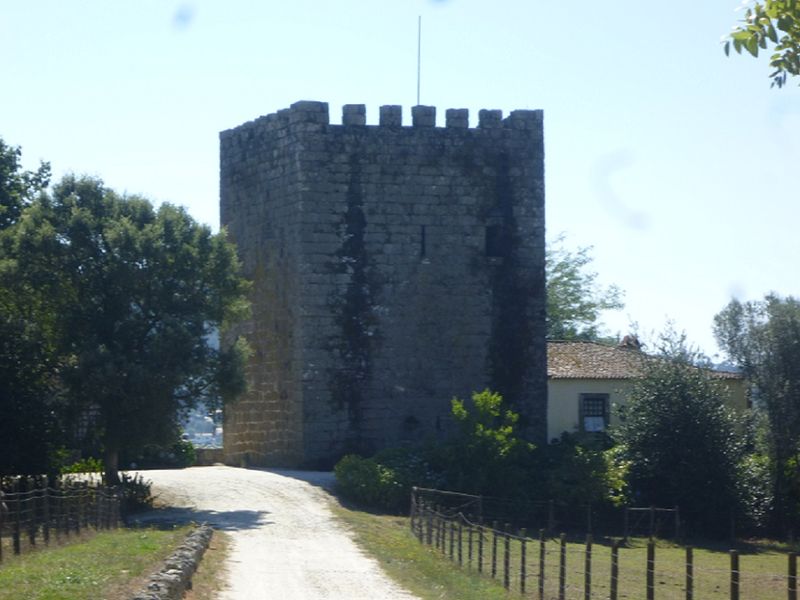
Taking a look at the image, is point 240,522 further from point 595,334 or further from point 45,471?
point 595,334

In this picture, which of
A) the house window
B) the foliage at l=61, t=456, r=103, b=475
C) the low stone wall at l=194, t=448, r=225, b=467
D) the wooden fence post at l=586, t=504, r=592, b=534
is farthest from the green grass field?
the low stone wall at l=194, t=448, r=225, b=467

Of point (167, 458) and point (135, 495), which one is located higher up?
point (167, 458)

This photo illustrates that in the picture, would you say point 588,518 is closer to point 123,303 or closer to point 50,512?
point 123,303

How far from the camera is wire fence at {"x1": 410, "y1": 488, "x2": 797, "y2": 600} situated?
16391mm

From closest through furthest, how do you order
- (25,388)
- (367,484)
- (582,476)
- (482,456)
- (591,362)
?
(25,388) < (367,484) < (482,456) < (582,476) < (591,362)

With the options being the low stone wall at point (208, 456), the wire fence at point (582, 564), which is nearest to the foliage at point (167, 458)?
the low stone wall at point (208, 456)

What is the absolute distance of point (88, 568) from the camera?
50.3 ft

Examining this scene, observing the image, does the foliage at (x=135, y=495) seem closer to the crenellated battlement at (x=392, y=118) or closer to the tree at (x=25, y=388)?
the tree at (x=25, y=388)

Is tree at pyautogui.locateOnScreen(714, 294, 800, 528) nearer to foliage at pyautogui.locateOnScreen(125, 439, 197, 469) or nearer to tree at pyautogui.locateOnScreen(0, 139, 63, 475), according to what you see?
foliage at pyautogui.locateOnScreen(125, 439, 197, 469)

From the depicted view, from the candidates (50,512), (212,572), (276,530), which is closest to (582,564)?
(276,530)

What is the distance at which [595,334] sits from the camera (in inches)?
2436

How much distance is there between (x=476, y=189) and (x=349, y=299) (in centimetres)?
461

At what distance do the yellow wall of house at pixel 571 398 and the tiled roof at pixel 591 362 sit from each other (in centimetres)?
18

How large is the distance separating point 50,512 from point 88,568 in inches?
267
